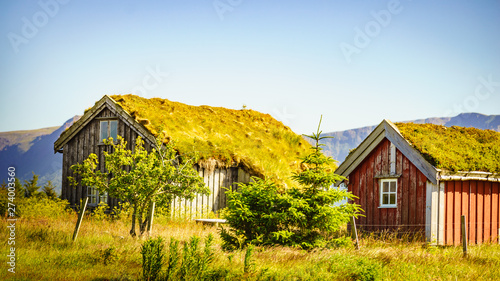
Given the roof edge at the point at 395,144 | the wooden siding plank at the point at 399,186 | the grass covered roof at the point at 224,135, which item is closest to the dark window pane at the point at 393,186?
the wooden siding plank at the point at 399,186

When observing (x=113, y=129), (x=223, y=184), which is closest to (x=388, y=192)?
(x=223, y=184)

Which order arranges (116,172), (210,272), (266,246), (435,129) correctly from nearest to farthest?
1. (210,272)
2. (266,246)
3. (116,172)
4. (435,129)

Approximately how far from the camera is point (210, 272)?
898 centimetres

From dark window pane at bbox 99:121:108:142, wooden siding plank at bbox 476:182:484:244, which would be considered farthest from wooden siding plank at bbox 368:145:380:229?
dark window pane at bbox 99:121:108:142

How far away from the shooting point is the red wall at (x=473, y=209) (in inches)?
573

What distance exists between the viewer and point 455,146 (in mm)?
15750

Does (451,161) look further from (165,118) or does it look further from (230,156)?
(165,118)

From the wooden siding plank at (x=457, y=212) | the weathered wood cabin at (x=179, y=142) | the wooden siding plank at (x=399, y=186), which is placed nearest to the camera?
the wooden siding plank at (x=457, y=212)

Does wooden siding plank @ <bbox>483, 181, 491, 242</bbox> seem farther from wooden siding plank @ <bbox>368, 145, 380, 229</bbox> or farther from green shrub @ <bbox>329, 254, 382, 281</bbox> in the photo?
green shrub @ <bbox>329, 254, 382, 281</bbox>

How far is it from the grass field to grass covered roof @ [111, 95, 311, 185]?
7186mm

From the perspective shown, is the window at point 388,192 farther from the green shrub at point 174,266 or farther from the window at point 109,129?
the window at point 109,129

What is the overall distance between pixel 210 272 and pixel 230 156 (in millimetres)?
12504

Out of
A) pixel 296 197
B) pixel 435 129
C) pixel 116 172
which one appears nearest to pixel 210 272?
pixel 296 197

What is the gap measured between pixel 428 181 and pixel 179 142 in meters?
10.4
